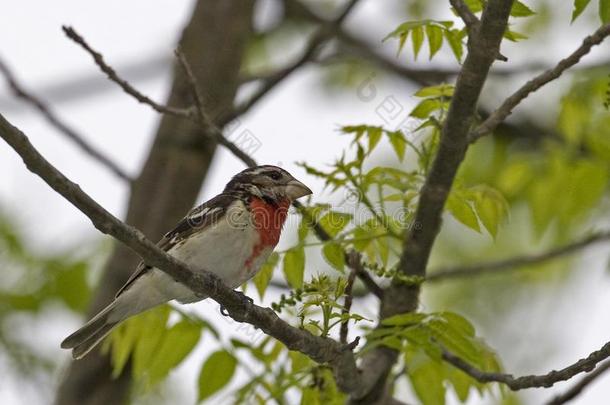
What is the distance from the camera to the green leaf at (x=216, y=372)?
607cm

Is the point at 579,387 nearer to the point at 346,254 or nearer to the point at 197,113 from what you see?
the point at 346,254

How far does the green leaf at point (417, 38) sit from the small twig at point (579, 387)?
223cm

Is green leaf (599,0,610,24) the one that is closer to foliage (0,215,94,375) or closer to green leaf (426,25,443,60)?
green leaf (426,25,443,60)

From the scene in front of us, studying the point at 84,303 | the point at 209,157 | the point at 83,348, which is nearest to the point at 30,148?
the point at 83,348

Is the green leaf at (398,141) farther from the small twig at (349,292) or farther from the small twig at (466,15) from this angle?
the small twig at (466,15)

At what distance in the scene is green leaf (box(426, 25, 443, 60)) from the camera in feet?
18.7

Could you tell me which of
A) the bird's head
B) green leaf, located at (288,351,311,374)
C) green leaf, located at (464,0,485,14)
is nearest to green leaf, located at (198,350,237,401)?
green leaf, located at (288,351,311,374)

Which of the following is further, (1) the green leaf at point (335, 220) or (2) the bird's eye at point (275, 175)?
(2) the bird's eye at point (275, 175)

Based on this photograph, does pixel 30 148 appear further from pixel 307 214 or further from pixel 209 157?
pixel 209 157

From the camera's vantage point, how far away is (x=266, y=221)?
22.6 feet

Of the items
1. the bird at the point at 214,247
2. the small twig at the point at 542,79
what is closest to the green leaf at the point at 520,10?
the small twig at the point at 542,79

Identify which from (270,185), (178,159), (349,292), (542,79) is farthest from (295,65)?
(349,292)

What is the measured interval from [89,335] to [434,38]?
3377 millimetres

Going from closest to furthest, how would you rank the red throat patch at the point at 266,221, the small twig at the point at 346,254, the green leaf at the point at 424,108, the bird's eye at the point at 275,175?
the green leaf at the point at 424,108 < the small twig at the point at 346,254 < the red throat patch at the point at 266,221 < the bird's eye at the point at 275,175
